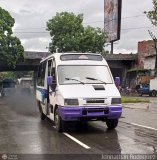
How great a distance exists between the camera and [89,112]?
535 inches

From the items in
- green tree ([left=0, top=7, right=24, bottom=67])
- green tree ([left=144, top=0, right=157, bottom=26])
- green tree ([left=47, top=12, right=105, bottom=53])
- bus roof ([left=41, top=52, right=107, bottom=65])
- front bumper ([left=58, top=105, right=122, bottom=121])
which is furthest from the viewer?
green tree ([left=47, top=12, right=105, bottom=53])

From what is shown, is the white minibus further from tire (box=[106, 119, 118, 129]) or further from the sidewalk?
the sidewalk

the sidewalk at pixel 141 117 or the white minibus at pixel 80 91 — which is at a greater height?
the white minibus at pixel 80 91

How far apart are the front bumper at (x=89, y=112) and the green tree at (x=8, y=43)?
43277 mm

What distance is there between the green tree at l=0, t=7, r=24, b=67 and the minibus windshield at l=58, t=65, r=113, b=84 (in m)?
41.7

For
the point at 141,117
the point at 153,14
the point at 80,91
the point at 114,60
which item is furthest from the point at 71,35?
the point at 80,91

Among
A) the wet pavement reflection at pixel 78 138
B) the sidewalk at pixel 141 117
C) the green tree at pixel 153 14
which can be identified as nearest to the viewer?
the wet pavement reflection at pixel 78 138

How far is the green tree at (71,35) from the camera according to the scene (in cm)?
6306

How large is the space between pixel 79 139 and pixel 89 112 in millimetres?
1403

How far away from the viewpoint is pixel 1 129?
15.2m

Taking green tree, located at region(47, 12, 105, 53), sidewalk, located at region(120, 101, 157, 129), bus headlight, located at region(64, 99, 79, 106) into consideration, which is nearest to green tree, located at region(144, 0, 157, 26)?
sidewalk, located at region(120, 101, 157, 129)

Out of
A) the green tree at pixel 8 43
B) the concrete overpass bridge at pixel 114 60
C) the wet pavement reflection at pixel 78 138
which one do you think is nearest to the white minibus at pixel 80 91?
the wet pavement reflection at pixel 78 138

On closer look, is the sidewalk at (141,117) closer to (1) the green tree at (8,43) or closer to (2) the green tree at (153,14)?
(2) the green tree at (153,14)

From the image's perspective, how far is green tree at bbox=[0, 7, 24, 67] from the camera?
2200 inches
